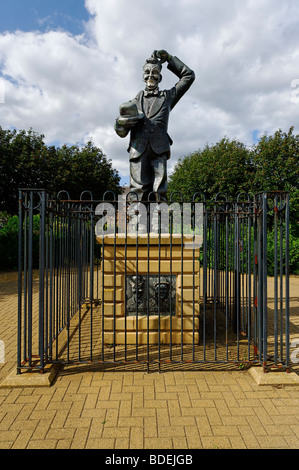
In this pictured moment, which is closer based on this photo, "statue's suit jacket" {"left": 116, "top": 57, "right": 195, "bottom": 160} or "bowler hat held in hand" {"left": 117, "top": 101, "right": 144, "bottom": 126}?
"bowler hat held in hand" {"left": 117, "top": 101, "right": 144, "bottom": 126}

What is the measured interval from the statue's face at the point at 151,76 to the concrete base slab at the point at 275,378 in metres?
4.44

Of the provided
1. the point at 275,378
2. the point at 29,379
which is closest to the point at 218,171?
the point at 275,378

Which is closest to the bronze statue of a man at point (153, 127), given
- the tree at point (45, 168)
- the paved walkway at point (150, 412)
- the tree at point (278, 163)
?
the paved walkway at point (150, 412)

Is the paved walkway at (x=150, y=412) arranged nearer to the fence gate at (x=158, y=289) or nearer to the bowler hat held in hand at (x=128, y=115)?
the fence gate at (x=158, y=289)

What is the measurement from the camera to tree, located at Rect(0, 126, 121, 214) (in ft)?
60.4

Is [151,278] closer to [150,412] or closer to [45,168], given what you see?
[150,412]

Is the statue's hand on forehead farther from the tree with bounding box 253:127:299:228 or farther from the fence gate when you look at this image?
the tree with bounding box 253:127:299:228

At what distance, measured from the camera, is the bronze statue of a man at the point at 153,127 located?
503 cm

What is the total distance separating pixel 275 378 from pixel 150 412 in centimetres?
147

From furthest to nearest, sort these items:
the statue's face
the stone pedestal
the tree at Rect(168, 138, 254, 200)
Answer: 1. the tree at Rect(168, 138, 254, 200)
2. the statue's face
3. the stone pedestal

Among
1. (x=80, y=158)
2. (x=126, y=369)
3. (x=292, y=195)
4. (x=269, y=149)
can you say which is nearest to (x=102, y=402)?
(x=126, y=369)

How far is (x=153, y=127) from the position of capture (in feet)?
16.6

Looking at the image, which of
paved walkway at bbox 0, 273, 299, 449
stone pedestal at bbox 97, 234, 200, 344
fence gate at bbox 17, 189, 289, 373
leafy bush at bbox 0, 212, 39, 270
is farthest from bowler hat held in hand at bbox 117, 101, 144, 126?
leafy bush at bbox 0, 212, 39, 270

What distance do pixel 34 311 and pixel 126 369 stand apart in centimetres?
386
